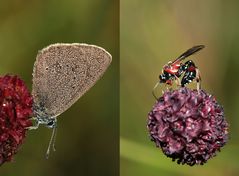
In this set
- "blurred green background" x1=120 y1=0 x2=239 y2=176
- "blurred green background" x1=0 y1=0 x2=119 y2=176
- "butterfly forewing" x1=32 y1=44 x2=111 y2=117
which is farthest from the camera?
"blurred green background" x1=120 y1=0 x2=239 y2=176

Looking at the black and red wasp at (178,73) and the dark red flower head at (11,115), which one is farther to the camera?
the black and red wasp at (178,73)

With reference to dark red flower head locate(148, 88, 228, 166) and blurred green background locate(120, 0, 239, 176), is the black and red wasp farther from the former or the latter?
blurred green background locate(120, 0, 239, 176)

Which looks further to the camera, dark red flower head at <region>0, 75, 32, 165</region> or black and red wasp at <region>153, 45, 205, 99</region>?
black and red wasp at <region>153, 45, 205, 99</region>

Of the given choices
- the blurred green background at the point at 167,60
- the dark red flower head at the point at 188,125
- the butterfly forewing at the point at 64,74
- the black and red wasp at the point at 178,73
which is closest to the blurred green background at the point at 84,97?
the blurred green background at the point at 167,60

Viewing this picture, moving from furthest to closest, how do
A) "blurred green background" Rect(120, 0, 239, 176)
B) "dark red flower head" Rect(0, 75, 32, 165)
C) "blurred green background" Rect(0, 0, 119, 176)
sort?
"blurred green background" Rect(120, 0, 239, 176) → "blurred green background" Rect(0, 0, 119, 176) → "dark red flower head" Rect(0, 75, 32, 165)

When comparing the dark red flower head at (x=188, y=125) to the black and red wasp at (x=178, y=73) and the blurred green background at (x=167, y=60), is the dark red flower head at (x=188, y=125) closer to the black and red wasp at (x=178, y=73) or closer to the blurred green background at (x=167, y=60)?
the black and red wasp at (x=178, y=73)

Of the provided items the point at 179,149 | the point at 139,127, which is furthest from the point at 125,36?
the point at 179,149

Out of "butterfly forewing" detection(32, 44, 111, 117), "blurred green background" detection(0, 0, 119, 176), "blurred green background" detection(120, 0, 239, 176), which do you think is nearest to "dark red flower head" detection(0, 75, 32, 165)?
"butterfly forewing" detection(32, 44, 111, 117)
